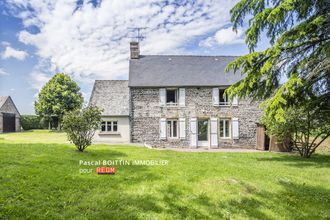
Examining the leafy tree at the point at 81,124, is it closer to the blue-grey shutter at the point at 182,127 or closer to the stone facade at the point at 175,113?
the stone facade at the point at 175,113

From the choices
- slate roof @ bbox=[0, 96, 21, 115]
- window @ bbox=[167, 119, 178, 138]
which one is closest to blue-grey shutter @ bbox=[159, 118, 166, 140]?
window @ bbox=[167, 119, 178, 138]

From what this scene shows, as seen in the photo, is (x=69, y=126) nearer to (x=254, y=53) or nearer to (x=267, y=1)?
(x=254, y=53)

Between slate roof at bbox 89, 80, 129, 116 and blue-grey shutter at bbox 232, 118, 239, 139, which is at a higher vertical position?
slate roof at bbox 89, 80, 129, 116

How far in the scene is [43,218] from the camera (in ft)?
11.7

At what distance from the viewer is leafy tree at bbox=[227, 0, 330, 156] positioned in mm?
5773

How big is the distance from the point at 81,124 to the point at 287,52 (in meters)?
8.51

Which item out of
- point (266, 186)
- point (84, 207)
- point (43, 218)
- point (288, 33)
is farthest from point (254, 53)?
point (43, 218)

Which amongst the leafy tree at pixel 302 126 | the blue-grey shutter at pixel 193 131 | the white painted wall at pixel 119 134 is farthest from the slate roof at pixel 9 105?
the leafy tree at pixel 302 126

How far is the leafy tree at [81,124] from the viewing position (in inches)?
396

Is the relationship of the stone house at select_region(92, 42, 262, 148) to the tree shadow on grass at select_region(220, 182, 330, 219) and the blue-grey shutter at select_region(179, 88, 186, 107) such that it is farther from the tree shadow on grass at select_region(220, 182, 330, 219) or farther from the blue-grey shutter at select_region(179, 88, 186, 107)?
the tree shadow on grass at select_region(220, 182, 330, 219)

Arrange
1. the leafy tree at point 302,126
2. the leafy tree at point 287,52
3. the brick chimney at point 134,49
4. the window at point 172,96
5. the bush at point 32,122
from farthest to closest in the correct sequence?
the bush at point 32,122 < the brick chimney at point 134,49 < the window at point 172,96 < the leafy tree at point 302,126 < the leafy tree at point 287,52

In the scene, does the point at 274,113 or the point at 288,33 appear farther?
the point at 274,113

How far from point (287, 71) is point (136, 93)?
11.0 metres

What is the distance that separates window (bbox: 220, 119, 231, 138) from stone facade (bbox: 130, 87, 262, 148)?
0.39m
